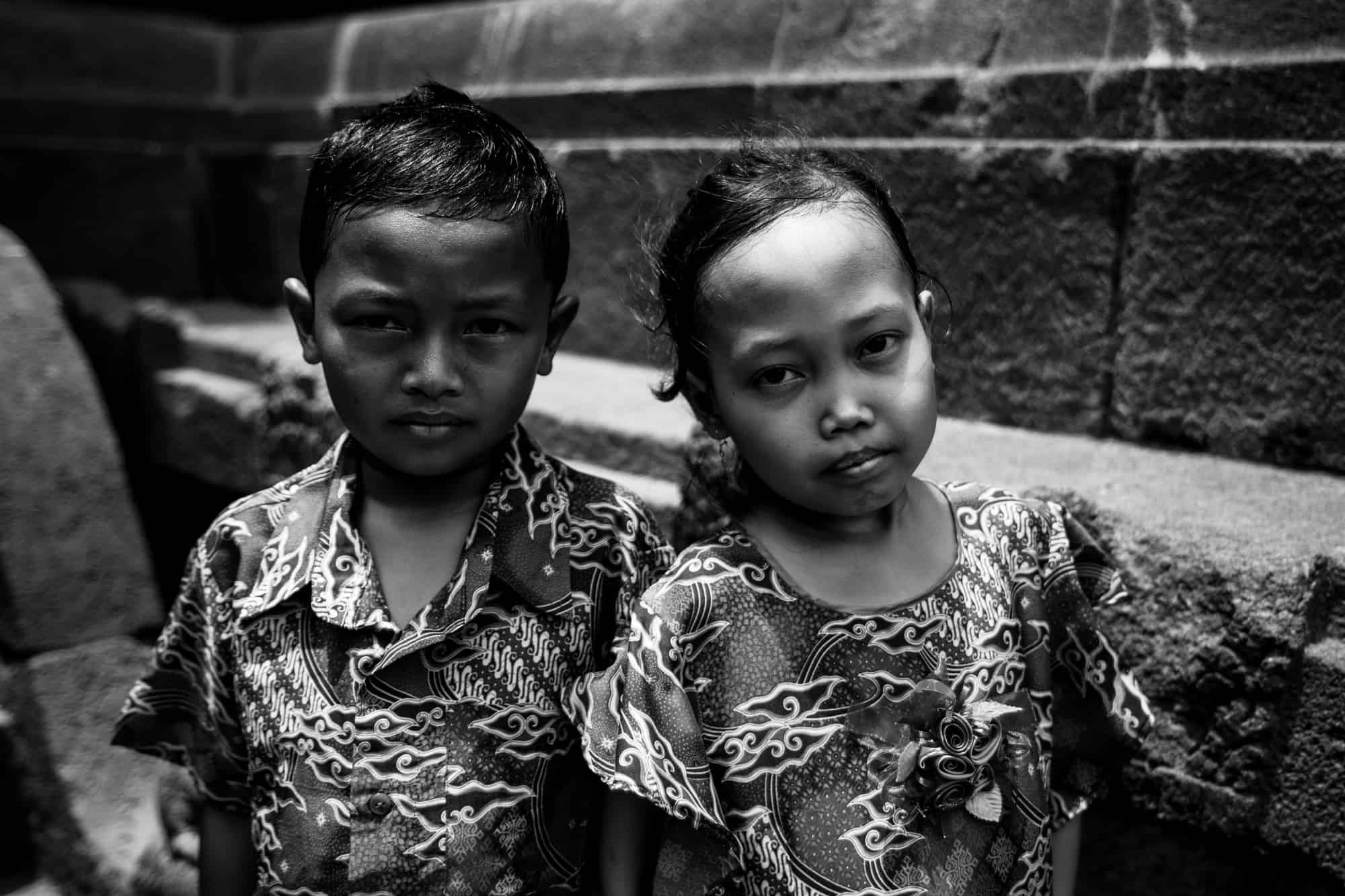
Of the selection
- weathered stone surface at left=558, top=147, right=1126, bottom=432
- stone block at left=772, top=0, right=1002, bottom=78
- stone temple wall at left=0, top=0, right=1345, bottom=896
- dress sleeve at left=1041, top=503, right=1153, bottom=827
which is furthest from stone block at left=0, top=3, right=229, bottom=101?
dress sleeve at left=1041, top=503, right=1153, bottom=827

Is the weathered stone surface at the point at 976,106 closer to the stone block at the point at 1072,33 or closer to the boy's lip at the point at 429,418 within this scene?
the stone block at the point at 1072,33

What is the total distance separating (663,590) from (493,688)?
0.88 ft

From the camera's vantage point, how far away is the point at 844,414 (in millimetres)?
1379

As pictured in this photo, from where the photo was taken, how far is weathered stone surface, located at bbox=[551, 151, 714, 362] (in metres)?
3.00

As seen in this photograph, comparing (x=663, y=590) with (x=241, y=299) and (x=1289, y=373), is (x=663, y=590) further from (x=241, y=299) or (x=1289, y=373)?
(x=241, y=299)

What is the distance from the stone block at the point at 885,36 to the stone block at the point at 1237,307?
509 mm

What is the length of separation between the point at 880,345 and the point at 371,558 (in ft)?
2.32

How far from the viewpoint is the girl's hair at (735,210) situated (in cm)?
147

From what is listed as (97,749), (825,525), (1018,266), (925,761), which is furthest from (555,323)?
(97,749)

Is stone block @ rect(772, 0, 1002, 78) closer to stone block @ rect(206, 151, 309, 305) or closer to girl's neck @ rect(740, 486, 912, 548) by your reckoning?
girl's neck @ rect(740, 486, 912, 548)

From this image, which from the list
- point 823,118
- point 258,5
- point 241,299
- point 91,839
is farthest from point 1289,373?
point 258,5

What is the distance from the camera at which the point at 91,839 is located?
9.37 ft

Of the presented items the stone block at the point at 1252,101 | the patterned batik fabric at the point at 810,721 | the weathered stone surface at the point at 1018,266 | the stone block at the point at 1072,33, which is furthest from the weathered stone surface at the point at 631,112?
the patterned batik fabric at the point at 810,721

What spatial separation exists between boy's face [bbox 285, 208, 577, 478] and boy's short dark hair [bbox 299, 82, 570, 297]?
0.02 meters
